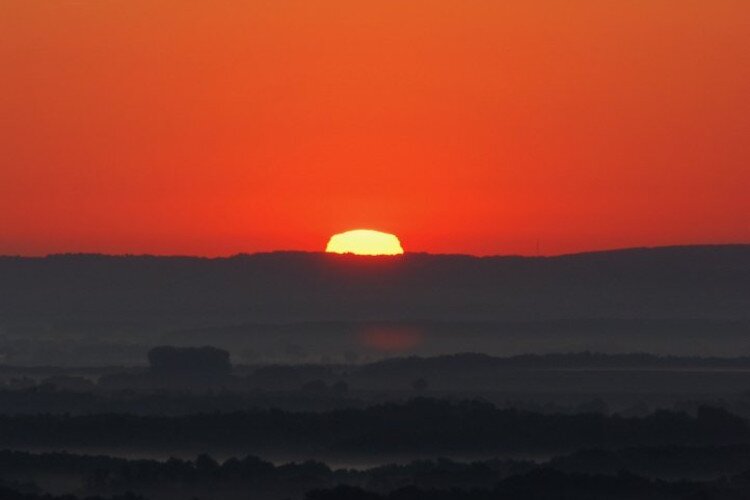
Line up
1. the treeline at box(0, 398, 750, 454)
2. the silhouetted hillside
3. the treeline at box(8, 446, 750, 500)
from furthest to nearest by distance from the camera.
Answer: the silhouetted hillside → the treeline at box(0, 398, 750, 454) → the treeline at box(8, 446, 750, 500)

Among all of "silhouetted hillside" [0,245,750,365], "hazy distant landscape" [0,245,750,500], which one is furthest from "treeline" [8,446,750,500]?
"silhouetted hillside" [0,245,750,365]

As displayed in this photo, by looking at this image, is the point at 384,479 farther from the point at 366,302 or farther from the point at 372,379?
the point at 366,302

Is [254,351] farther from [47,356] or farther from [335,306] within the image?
[335,306]

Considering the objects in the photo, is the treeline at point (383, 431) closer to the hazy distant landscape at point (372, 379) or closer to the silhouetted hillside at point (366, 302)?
the hazy distant landscape at point (372, 379)

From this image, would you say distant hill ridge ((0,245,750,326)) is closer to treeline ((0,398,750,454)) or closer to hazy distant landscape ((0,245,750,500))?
hazy distant landscape ((0,245,750,500))

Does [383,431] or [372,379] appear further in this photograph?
[372,379]

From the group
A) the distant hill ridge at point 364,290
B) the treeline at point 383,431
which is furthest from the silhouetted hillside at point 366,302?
the treeline at point 383,431

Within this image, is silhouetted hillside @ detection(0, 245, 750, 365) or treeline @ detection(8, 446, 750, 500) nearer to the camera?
treeline @ detection(8, 446, 750, 500)

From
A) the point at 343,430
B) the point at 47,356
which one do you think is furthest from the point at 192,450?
the point at 47,356

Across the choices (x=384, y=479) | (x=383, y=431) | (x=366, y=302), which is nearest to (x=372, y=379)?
(x=383, y=431)
